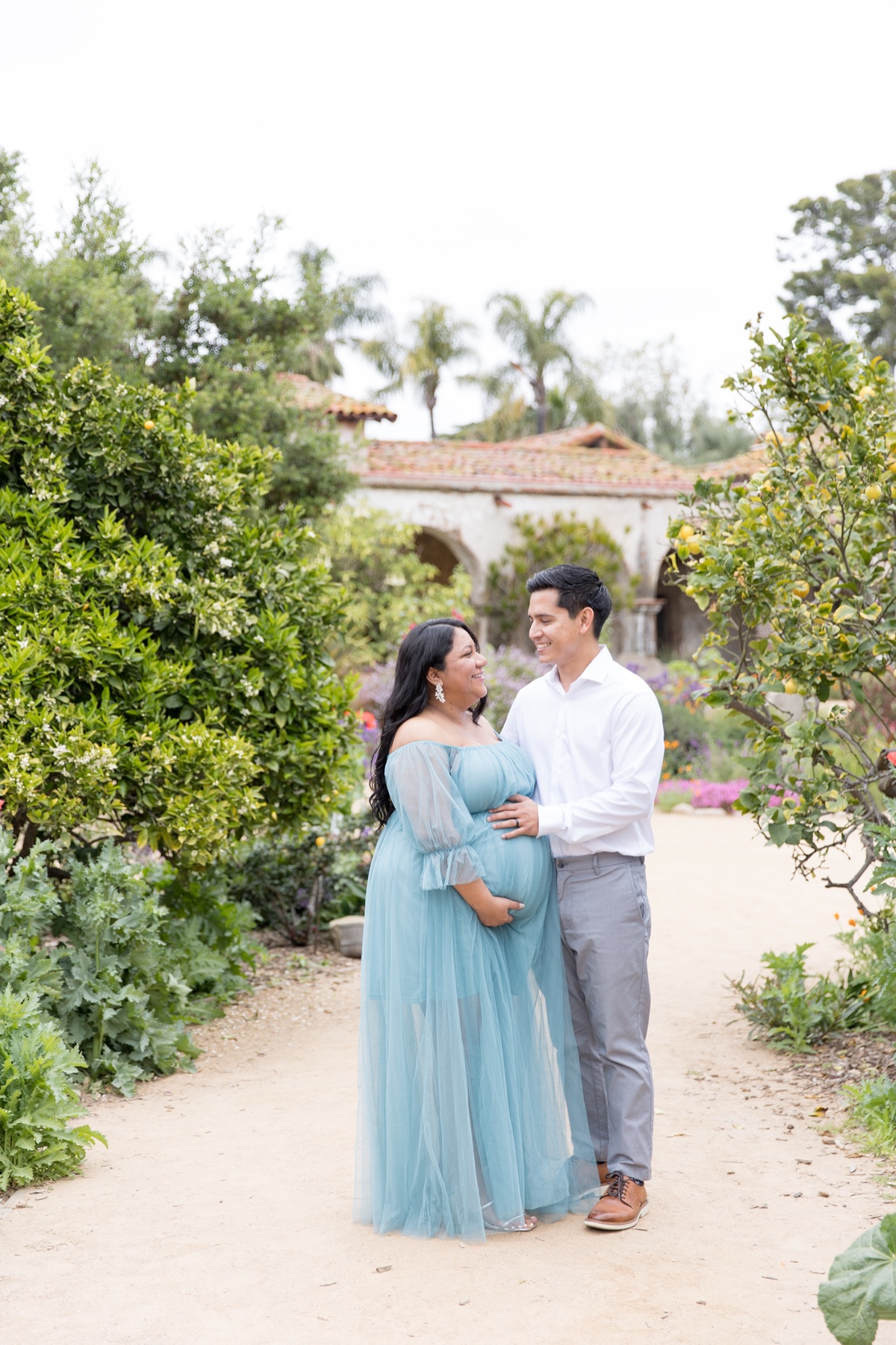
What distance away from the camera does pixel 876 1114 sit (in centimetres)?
404

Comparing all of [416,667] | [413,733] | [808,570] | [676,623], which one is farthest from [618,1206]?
[676,623]

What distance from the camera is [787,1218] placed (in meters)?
3.40

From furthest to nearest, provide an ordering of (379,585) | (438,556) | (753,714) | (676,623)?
(676,623) → (438,556) → (379,585) → (753,714)

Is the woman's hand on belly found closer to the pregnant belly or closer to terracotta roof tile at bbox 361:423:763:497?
the pregnant belly

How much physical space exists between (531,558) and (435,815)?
15.9m

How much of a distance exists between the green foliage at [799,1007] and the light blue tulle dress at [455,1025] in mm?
1996

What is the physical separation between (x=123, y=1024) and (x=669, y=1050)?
7.62ft

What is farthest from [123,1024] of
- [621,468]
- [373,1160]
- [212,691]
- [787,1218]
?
[621,468]

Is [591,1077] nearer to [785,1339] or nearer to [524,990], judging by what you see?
[524,990]

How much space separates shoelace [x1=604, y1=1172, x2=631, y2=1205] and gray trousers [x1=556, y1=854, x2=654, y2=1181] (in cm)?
2

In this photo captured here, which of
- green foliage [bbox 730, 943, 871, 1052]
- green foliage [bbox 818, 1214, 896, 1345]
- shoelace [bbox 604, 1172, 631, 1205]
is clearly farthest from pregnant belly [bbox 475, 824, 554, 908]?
green foliage [bbox 730, 943, 871, 1052]

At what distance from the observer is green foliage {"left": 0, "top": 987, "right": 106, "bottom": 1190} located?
11.9ft

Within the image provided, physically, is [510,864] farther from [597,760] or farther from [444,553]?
[444,553]

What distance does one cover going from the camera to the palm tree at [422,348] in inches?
1271
